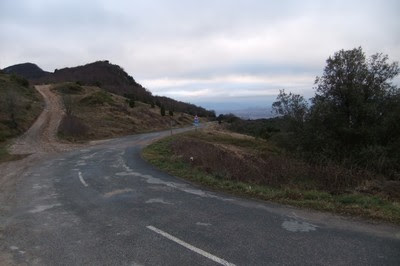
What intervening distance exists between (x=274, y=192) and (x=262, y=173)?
2488 millimetres

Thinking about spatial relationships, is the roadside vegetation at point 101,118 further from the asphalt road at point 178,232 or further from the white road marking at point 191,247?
the white road marking at point 191,247

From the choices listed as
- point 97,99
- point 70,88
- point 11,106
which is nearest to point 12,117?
point 11,106

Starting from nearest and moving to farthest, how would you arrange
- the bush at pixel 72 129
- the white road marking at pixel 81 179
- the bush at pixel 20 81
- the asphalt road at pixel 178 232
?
the asphalt road at pixel 178 232, the white road marking at pixel 81 179, the bush at pixel 72 129, the bush at pixel 20 81

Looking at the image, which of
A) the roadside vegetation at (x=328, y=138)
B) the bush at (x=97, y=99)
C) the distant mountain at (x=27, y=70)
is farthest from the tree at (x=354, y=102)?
the distant mountain at (x=27, y=70)

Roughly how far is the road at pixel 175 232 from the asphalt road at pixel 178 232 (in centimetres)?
1

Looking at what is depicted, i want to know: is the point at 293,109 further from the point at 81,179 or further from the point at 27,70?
the point at 27,70

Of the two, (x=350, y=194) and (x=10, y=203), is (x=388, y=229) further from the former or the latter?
(x=10, y=203)

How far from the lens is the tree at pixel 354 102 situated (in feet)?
80.8

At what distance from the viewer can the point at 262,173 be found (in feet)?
39.7

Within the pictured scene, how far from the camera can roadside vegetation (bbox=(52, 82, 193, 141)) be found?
1474 inches

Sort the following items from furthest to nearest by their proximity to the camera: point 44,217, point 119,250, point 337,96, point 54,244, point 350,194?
point 337,96, point 350,194, point 44,217, point 54,244, point 119,250

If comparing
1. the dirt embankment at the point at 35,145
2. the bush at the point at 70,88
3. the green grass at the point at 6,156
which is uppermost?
the bush at the point at 70,88

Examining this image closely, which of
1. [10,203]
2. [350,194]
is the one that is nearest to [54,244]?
[10,203]

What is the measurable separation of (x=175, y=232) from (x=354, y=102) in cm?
2131
